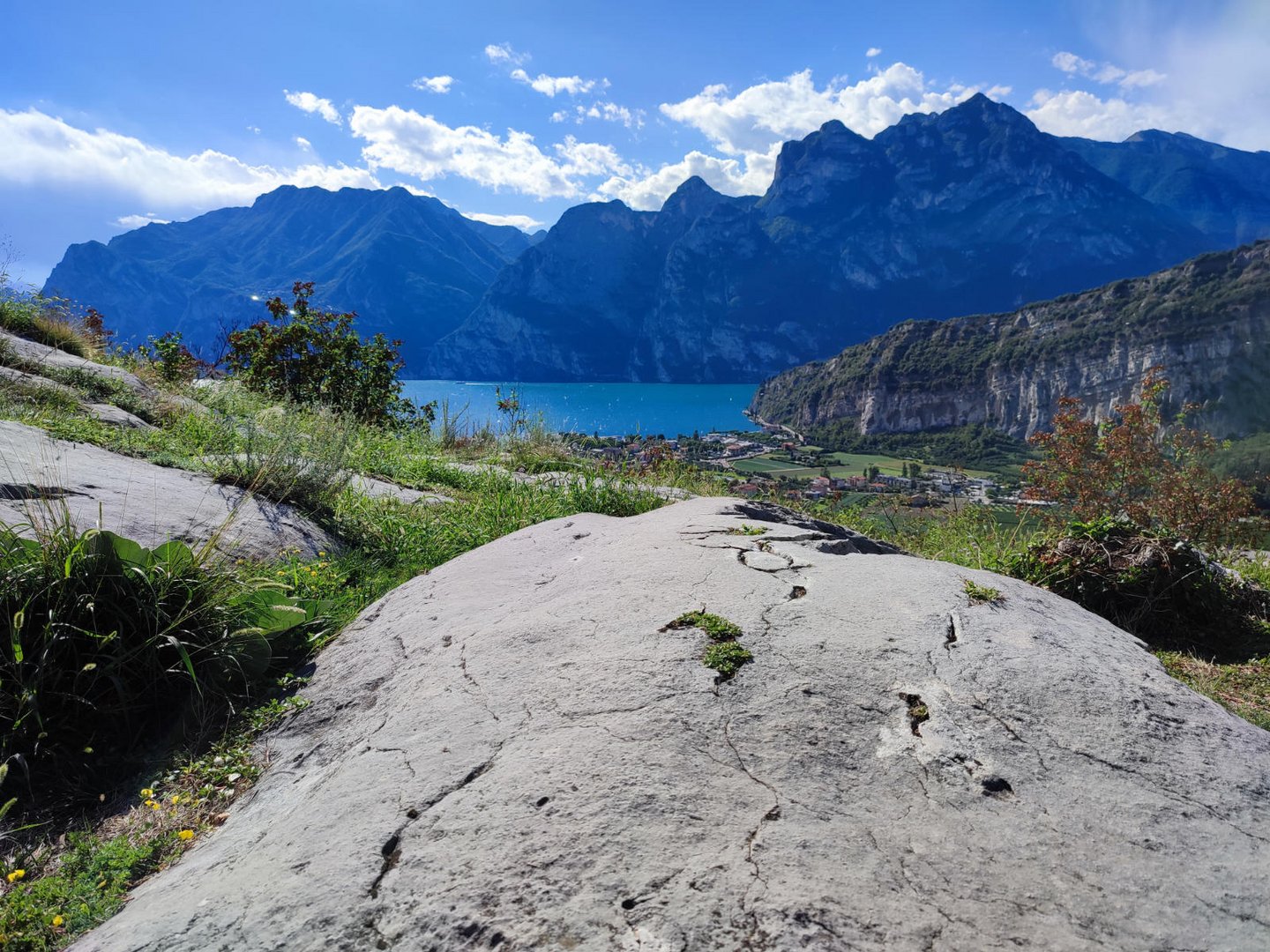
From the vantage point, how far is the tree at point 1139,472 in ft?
25.9

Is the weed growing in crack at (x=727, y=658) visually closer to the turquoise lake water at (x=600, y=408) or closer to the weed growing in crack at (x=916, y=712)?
the weed growing in crack at (x=916, y=712)

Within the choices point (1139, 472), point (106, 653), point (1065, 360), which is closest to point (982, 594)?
point (106, 653)

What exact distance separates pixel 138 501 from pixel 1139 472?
437 inches

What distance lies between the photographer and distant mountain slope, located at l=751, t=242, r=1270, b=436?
184 ft

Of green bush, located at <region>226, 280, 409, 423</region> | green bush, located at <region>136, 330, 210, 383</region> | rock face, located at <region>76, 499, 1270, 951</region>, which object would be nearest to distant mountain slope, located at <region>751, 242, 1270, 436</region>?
green bush, located at <region>226, 280, 409, 423</region>

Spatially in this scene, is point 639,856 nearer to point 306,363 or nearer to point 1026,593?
point 1026,593

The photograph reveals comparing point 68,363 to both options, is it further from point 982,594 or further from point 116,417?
point 982,594

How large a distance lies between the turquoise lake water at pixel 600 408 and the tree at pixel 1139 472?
620 cm

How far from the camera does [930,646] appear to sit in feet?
9.34

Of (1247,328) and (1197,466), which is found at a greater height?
(1247,328)

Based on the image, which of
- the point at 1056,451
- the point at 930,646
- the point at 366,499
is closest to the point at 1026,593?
the point at 930,646

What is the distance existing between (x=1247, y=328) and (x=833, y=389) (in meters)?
40.9

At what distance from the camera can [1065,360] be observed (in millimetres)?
72562

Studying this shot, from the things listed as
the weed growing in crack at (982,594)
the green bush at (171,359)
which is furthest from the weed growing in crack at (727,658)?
the green bush at (171,359)
